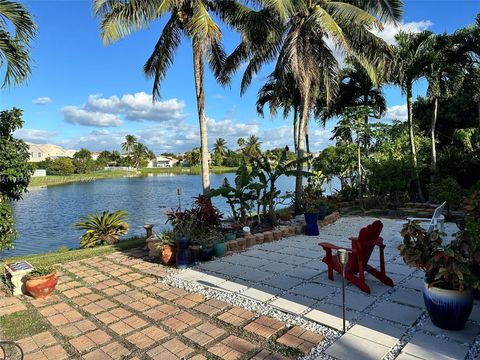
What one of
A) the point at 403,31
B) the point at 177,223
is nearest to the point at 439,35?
the point at 403,31

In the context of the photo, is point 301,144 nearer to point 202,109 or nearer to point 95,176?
point 202,109

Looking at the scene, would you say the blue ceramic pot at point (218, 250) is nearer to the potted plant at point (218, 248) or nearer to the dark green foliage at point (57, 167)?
the potted plant at point (218, 248)

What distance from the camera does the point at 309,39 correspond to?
9.42 m

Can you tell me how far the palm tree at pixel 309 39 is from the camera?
8.96 meters

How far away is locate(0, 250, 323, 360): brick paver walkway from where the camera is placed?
2945 millimetres

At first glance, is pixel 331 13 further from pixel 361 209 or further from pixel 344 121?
pixel 361 209

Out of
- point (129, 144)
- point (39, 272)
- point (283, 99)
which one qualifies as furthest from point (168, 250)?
point (129, 144)

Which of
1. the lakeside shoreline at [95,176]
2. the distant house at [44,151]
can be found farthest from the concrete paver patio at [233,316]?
the distant house at [44,151]

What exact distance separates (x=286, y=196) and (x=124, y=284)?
215 inches

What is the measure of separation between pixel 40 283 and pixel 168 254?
1.98 meters

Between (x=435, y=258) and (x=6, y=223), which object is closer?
(x=435, y=258)

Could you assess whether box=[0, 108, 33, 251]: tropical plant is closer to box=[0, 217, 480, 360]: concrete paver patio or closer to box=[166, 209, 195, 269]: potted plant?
box=[0, 217, 480, 360]: concrete paver patio

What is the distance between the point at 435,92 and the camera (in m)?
12.1

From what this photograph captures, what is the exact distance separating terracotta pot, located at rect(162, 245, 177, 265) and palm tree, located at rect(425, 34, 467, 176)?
11.7m
